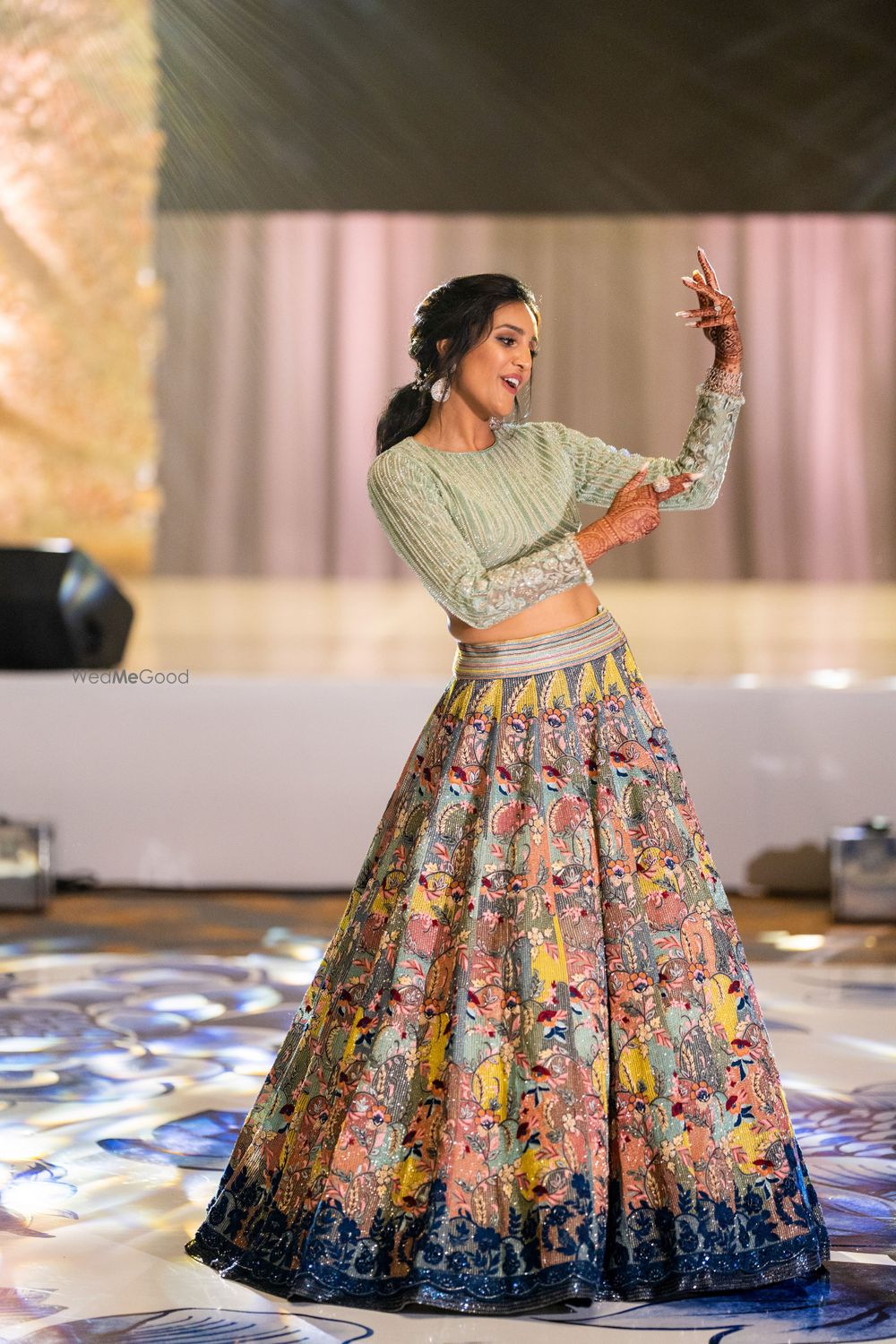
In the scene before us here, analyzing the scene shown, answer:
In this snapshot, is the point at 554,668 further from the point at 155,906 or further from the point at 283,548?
the point at 283,548

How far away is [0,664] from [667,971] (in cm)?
332

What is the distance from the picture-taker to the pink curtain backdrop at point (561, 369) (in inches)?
309

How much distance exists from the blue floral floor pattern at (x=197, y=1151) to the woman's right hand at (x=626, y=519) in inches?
37.3

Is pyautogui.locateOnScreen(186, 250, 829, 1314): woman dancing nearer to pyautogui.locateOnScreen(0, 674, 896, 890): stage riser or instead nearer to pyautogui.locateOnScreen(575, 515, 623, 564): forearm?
pyautogui.locateOnScreen(575, 515, 623, 564): forearm

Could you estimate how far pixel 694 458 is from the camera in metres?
2.32

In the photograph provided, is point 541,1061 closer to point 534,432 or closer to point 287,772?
point 534,432

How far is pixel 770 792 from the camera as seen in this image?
468cm

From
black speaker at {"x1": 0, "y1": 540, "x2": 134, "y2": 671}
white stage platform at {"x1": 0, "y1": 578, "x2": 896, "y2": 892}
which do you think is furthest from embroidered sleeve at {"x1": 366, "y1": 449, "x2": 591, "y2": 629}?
black speaker at {"x1": 0, "y1": 540, "x2": 134, "y2": 671}

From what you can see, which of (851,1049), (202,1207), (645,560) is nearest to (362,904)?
(202,1207)

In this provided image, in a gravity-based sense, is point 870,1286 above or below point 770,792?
below

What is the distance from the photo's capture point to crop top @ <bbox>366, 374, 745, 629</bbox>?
2.14m

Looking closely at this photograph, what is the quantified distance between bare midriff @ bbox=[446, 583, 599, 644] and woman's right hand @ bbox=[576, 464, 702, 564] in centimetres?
8

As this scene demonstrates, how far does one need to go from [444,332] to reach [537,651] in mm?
445

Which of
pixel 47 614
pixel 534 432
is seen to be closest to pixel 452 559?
pixel 534 432
